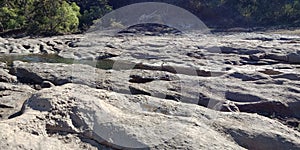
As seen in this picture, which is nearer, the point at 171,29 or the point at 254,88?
the point at 254,88

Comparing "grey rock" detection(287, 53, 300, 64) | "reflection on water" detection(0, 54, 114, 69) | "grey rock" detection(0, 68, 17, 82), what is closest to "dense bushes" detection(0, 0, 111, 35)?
"reflection on water" detection(0, 54, 114, 69)

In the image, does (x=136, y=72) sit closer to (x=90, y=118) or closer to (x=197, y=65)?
(x=197, y=65)

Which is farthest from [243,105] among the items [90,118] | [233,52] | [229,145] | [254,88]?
[233,52]

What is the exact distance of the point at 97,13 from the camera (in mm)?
25734

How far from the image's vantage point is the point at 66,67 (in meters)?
8.97

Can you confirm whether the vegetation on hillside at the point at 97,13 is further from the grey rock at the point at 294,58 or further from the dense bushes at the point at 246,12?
the grey rock at the point at 294,58

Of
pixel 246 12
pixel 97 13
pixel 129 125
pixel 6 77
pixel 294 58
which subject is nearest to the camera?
pixel 129 125

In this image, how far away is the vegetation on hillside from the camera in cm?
2036

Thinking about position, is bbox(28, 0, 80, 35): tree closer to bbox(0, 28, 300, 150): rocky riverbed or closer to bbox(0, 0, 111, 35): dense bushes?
bbox(0, 0, 111, 35): dense bushes

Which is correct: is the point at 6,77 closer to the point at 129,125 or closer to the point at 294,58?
the point at 129,125

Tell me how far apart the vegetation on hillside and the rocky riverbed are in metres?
5.49

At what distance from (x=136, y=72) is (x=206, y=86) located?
2109 millimetres

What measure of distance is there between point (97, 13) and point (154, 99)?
2113 cm

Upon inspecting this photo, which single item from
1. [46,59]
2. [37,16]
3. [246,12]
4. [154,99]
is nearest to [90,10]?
[37,16]
